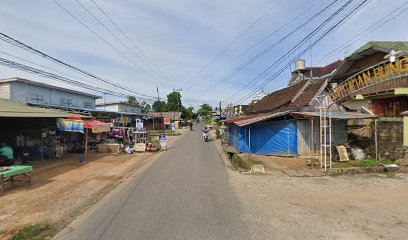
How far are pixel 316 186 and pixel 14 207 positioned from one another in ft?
33.8

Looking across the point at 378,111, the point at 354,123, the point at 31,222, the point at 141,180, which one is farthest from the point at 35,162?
the point at 378,111

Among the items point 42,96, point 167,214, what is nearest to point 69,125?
point 167,214

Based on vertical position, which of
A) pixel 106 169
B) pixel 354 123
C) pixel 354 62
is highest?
pixel 354 62

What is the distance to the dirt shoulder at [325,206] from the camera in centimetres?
517

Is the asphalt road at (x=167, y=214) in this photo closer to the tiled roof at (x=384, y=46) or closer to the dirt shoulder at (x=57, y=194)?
the dirt shoulder at (x=57, y=194)

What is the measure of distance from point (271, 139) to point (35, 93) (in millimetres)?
26589

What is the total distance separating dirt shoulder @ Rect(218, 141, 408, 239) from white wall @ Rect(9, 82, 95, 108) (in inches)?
1028

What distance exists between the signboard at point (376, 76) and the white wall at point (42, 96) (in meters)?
30.0

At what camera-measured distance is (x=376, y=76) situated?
11.6 metres

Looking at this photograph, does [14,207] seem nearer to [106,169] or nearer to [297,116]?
[106,169]

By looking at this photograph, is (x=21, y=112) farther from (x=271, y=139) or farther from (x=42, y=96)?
(x=42, y=96)

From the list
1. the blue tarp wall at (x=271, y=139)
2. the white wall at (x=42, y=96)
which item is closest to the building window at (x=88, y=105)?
the white wall at (x=42, y=96)

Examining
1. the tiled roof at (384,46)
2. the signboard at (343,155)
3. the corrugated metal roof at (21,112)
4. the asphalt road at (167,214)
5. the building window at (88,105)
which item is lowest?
the asphalt road at (167,214)

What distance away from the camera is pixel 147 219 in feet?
19.3
